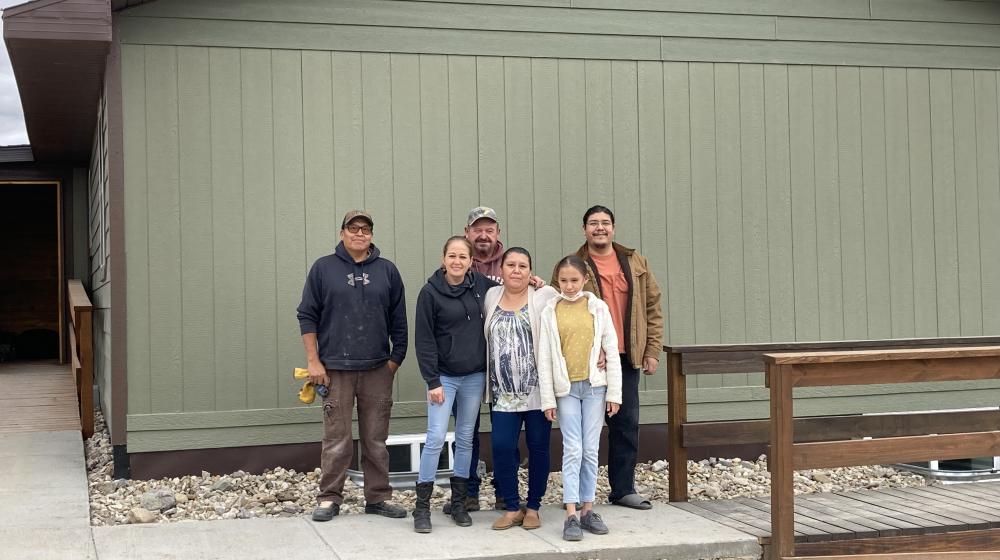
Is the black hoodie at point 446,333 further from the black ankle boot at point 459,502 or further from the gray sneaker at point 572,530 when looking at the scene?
the gray sneaker at point 572,530

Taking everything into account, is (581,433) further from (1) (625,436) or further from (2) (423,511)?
(2) (423,511)

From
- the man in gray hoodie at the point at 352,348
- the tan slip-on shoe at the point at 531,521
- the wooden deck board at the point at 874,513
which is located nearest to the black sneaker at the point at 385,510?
the man in gray hoodie at the point at 352,348

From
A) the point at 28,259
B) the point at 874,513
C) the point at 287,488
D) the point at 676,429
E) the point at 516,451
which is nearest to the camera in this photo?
the point at 516,451

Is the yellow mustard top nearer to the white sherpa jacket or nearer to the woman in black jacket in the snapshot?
the white sherpa jacket

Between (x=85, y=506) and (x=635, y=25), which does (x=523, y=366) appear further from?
(x=635, y=25)

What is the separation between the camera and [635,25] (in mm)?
6680

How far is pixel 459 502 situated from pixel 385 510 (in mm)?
413


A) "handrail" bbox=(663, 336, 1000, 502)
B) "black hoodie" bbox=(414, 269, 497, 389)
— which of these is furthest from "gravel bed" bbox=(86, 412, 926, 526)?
"black hoodie" bbox=(414, 269, 497, 389)

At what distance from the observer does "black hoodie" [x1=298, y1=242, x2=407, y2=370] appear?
500 centimetres

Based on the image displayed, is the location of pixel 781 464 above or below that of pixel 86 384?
below

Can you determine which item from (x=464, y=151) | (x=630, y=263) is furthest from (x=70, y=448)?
(x=630, y=263)

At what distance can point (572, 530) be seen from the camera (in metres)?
4.60

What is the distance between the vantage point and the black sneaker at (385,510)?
5051mm

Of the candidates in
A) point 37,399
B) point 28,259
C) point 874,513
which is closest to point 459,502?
point 874,513
